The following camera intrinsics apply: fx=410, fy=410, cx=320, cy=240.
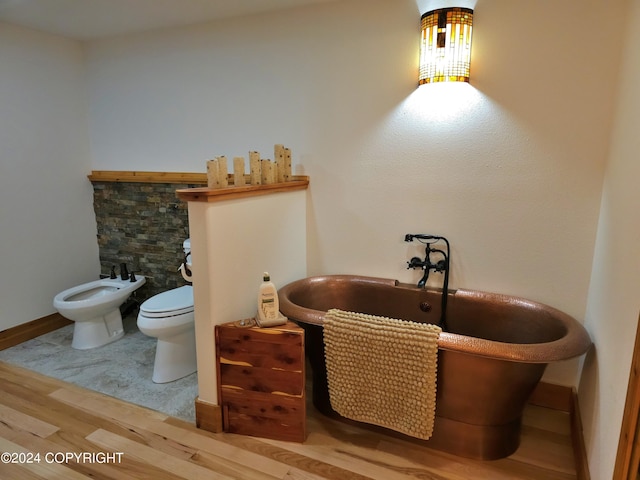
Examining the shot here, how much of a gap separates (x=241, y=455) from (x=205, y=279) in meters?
0.83

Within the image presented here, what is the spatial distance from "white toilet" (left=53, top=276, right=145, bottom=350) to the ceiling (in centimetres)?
187

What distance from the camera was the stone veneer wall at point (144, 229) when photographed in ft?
10.5

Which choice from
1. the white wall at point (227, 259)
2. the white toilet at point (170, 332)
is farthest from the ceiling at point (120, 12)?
the white toilet at point (170, 332)

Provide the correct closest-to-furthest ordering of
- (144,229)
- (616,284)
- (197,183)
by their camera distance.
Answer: (616,284) < (197,183) < (144,229)

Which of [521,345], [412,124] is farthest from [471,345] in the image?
[412,124]

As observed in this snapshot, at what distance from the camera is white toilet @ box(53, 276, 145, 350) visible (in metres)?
2.84

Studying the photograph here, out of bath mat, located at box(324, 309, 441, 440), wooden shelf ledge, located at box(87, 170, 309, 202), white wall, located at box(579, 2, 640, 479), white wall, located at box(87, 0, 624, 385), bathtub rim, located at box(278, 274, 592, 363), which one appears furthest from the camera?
white wall, located at box(87, 0, 624, 385)

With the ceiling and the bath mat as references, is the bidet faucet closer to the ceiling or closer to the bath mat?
the bath mat

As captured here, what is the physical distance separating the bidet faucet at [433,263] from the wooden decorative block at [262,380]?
33.9 inches

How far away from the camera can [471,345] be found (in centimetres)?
168

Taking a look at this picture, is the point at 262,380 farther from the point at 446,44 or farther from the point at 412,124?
the point at 446,44

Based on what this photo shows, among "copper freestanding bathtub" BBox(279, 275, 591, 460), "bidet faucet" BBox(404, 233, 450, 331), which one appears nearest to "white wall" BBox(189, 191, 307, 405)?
"copper freestanding bathtub" BBox(279, 275, 591, 460)

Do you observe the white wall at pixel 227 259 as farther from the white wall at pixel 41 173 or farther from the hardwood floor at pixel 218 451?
the white wall at pixel 41 173

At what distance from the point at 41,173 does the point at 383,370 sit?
294 centimetres
